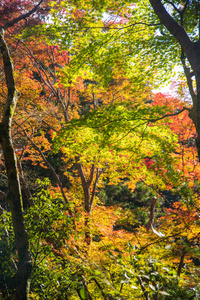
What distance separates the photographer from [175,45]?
450 cm

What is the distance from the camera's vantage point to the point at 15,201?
3.00m

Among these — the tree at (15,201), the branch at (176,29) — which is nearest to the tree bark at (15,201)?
the tree at (15,201)

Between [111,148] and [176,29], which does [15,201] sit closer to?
[111,148]

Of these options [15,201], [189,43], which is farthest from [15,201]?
[189,43]

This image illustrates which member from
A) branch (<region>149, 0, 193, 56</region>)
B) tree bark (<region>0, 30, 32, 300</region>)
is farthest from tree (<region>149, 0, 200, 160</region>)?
tree bark (<region>0, 30, 32, 300</region>)

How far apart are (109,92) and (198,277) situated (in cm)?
809

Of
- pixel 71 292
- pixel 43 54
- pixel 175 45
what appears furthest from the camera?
pixel 43 54

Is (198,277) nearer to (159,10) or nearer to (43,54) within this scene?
(159,10)

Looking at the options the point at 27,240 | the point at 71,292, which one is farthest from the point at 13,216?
the point at 71,292

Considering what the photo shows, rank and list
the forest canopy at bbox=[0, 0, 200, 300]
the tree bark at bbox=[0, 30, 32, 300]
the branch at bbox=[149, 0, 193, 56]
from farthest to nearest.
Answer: the branch at bbox=[149, 0, 193, 56] < the tree bark at bbox=[0, 30, 32, 300] < the forest canopy at bbox=[0, 0, 200, 300]

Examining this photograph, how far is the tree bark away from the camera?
8.63 feet

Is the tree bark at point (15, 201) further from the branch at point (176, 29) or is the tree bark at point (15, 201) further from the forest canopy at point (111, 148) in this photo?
the branch at point (176, 29)

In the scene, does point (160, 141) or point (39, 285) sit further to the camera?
point (160, 141)

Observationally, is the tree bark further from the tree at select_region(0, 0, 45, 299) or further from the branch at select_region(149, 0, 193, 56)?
the branch at select_region(149, 0, 193, 56)
